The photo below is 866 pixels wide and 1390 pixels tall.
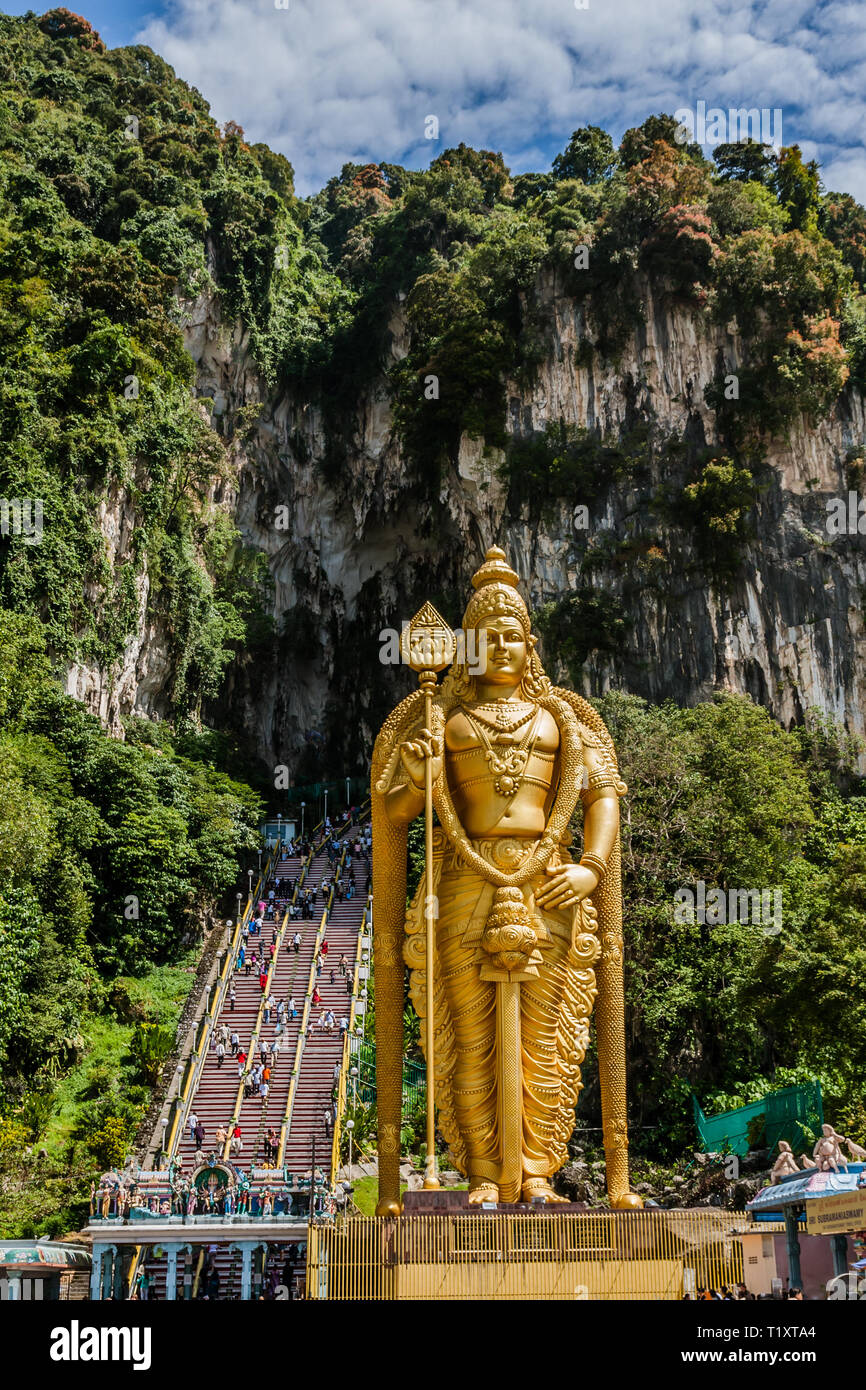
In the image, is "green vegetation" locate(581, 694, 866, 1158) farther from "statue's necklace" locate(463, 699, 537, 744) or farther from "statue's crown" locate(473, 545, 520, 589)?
"statue's crown" locate(473, 545, 520, 589)

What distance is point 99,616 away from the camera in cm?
2695

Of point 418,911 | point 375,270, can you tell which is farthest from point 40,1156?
point 375,270

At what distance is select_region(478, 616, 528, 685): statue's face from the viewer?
9.15 m

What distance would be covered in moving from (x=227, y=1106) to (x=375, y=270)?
2887cm

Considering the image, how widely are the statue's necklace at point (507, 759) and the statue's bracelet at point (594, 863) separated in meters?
0.65

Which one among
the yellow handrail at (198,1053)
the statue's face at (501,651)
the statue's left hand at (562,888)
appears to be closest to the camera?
the statue's left hand at (562,888)

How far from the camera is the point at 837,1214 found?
7.77 metres

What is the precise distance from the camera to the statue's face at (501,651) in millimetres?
9148

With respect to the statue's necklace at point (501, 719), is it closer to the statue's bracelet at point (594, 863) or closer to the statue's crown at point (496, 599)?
the statue's crown at point (496, 599)

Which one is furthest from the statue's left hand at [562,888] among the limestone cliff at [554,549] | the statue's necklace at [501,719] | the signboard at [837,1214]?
the limestone cliff at [554,549]

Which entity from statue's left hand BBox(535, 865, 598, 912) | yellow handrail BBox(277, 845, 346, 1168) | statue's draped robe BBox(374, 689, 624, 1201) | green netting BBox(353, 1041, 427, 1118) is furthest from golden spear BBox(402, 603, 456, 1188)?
green netting BBox(353, 1041, 427, 1118)

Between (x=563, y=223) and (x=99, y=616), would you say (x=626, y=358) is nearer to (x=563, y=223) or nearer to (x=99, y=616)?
(x=563, y=223)

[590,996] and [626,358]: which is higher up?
[626,358]

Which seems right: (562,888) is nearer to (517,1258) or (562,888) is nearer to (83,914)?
(517,1258)
